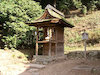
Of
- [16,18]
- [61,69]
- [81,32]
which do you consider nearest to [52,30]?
[61,69]

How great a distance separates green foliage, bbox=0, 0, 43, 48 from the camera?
47.2ft

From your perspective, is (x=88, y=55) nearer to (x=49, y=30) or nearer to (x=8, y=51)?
(x=49, y=30)

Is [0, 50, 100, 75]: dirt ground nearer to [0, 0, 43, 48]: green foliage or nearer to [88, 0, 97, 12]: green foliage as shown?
[0, 0, 43, 48]: green foliage

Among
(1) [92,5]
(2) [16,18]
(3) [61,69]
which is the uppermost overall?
(1) [92,5]

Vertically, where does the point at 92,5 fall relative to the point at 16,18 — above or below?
above

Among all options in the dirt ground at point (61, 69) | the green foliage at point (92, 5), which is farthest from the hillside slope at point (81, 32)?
the dirt ground at point (61, 69)

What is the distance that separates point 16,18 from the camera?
583 inches

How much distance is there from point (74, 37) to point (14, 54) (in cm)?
1031

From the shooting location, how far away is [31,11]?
16125 millimetres

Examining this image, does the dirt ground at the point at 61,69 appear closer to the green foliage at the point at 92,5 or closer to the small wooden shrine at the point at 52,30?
the small wooden shrine at the point at 52,30

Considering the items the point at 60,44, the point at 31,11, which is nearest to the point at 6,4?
the point at 31,11

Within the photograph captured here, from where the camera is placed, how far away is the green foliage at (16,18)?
567 inches

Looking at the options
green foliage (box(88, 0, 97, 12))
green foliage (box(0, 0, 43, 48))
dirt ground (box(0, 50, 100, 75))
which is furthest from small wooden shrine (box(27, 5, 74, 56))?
green foliage (box(88, 0, 97, 12))

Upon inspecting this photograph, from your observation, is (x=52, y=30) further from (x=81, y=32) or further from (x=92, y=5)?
(x=92, y=5)
